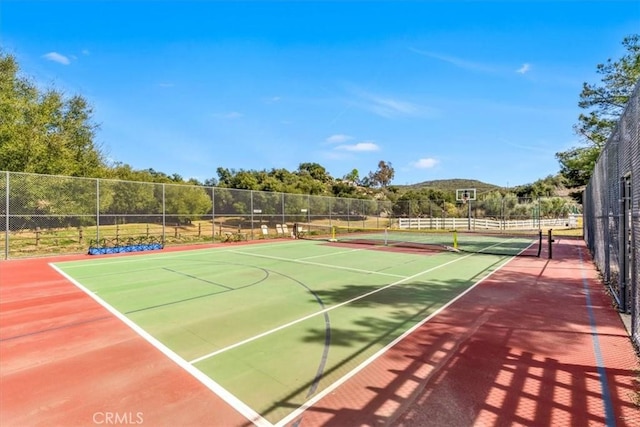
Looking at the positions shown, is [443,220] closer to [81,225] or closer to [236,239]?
[236,239]

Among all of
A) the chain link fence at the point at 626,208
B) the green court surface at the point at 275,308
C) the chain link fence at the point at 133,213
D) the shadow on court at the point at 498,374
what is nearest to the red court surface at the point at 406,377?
the shadow on court at the point at 498,374

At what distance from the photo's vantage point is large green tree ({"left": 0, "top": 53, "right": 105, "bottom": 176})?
1730cm

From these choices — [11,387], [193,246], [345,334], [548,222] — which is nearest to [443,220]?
[548,222]

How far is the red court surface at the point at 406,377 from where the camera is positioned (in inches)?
113

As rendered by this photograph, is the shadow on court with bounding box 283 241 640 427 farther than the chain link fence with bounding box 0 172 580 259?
No

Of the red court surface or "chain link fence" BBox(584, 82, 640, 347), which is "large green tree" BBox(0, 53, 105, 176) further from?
"chain link fence" BBox(584, 82, 640, 347)

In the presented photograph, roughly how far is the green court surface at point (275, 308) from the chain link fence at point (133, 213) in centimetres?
335

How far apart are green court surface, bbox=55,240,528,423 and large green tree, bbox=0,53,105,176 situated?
1014cm

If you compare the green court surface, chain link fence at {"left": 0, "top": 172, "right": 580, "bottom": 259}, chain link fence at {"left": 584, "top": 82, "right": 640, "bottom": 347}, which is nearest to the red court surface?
the green court surface

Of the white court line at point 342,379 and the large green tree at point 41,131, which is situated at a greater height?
the large green tree at point 41,131

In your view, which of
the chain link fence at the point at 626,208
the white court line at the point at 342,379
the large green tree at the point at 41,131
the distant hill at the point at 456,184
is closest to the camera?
the white court line at the point at 342,379

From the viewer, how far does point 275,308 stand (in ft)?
20.1

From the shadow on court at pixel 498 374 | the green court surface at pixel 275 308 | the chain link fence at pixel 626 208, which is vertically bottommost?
the shadow on court at pixel 498 374

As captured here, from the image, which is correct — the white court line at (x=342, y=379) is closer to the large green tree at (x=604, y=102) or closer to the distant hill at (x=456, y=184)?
the large green tree at (x=604, y=102)
